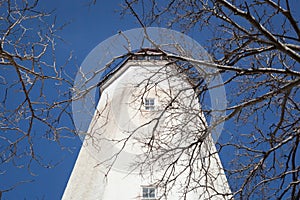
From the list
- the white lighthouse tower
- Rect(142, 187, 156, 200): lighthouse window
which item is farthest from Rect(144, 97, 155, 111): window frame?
Rect(142, 187, 156, 200): lighthouse window

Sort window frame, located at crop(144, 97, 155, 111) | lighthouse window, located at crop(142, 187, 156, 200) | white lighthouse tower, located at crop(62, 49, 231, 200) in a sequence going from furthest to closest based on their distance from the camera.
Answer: lighthouse window, located at crop(142, 187, 156, 200), window frame, located at crop(144, 97, 155, 111), white lighthouse tower, located at crop(62, 49, 231, 200)

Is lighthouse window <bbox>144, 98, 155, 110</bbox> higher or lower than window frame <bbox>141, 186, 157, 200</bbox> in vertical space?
lower

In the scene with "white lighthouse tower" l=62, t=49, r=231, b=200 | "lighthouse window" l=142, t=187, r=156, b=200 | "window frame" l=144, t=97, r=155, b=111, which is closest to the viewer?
"white lighthouse tower" l=62, t=49, r=231, b=200

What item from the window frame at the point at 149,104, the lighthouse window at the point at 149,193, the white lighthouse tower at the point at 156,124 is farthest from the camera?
the lighthouse window at the point at 149,193

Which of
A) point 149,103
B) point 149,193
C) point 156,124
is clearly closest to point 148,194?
point 149,193

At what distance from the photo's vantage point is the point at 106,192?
1208 centimetres

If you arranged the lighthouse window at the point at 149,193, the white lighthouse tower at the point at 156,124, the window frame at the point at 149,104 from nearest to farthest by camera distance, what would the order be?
the white lighthouse tower at the point at 156,124, the window frame at the point at 149,104, the lighthouse window at the point at 149,193

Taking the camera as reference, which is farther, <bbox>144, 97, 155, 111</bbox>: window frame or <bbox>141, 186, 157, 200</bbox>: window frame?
<bbox>141, 186, 157, 200</bbox>: window frame

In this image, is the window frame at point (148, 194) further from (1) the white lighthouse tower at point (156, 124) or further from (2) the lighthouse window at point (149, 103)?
(2) the lighthouse window at point (149, 103)

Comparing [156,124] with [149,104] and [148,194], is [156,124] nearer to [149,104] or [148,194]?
[149,104]

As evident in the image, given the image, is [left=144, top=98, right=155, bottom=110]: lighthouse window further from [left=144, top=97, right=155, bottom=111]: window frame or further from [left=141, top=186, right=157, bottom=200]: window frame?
[left=141, top=186, right=157, bottom=200]: window frame

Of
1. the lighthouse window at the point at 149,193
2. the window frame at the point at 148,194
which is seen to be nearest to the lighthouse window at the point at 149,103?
the lighthouse window at the point at 149,193

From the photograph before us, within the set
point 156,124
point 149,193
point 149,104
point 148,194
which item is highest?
point 148,194

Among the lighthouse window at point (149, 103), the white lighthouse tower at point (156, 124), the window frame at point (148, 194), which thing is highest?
the window frame at point (148, 194)
